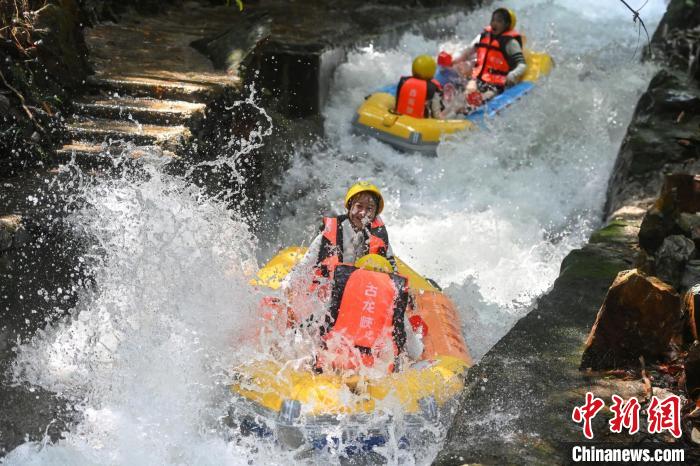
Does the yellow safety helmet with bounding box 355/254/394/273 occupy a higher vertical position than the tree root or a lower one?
lower

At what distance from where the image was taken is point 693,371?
3668mm

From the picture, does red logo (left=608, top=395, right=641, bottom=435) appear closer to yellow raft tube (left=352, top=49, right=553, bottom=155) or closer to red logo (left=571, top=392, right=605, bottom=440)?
red logo (left=571, top=392, right=605, bottom=440)

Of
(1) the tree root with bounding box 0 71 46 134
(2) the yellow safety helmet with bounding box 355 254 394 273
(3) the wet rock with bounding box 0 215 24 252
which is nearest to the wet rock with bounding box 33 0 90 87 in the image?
(1) the tree root with bounding box 0 71 46 134

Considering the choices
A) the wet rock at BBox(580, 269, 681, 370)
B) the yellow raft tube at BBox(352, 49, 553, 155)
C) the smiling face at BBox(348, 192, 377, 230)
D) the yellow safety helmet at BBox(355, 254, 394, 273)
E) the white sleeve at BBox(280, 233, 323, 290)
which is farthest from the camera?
the yellow raft tube at BBox(352, 49, 553, 155)

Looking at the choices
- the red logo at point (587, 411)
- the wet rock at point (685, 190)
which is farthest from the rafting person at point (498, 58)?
the red logo at point (587, 411)

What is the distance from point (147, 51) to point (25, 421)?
206 inches

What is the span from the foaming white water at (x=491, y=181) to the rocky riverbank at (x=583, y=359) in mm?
1265

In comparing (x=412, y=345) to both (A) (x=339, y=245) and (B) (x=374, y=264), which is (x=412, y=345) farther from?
(A) (x=339, y=245)

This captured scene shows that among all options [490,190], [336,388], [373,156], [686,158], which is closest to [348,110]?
[373,156]

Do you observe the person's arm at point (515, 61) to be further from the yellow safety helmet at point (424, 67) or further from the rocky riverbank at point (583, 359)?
the rocky riverbank at point (583, 359)

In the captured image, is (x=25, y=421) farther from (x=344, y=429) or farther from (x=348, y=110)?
(x=348, y=110)

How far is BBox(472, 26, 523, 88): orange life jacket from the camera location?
11.1 meters

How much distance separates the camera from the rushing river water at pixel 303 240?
4840 millimetres

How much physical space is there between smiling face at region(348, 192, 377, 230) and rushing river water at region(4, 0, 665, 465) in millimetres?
924
